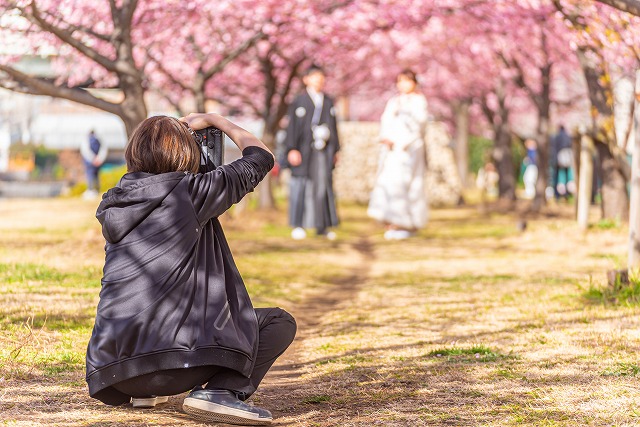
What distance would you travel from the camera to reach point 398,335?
20.2ft

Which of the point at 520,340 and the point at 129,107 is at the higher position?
the point at 129,107

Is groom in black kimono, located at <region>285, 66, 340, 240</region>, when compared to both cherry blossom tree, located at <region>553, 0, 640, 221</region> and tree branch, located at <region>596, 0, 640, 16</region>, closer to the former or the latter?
cherry blossom tree, located at <region>553, 0, 640, 221</region>

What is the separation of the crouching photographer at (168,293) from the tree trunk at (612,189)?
10.2 meters

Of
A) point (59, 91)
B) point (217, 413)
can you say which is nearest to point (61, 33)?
point (59, 91)

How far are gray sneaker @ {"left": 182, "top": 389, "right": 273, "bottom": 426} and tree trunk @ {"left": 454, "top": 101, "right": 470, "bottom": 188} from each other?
77.8 ft

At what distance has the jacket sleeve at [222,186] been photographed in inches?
148

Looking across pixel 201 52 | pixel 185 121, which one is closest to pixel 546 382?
pixel 185 121

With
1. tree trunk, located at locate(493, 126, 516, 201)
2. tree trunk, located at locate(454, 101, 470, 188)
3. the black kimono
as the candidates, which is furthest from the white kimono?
tree trunk, located at locate(454, 101, 470, 188)

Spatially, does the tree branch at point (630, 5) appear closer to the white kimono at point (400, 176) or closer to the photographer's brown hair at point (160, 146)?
the photographer's brown hair at point (160, 146)

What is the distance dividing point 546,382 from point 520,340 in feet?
3.72

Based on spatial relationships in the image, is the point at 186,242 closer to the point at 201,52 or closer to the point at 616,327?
the point at 616,327

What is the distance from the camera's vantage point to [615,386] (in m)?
4.48

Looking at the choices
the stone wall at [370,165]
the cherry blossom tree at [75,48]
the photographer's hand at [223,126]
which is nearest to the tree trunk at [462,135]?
the stone wall at [370,165]

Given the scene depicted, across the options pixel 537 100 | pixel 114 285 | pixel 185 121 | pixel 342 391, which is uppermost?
pixel 537 100
